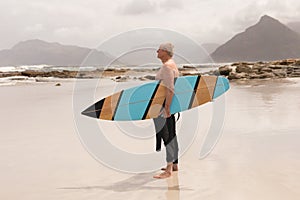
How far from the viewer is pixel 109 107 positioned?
5.36 meters

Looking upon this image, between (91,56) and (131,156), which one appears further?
(131,156)

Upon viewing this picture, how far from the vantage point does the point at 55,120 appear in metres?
9.41

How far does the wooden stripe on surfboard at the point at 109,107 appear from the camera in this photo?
17.5 ft

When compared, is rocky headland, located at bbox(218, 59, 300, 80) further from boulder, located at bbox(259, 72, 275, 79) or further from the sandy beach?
the sandy beach

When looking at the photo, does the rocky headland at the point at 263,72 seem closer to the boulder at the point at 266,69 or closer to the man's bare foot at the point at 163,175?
the boulder at the point at 266,69

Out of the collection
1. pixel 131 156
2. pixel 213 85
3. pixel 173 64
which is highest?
pixel 173 64

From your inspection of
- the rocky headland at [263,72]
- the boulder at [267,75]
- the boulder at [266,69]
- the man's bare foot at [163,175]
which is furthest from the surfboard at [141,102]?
the boulder at [266,69]

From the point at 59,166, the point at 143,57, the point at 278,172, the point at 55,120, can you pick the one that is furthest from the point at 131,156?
the point at 55,120

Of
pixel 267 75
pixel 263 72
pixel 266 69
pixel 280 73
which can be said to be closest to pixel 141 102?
pixel 267 75

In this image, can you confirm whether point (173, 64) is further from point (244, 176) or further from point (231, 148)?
point (231, 148)

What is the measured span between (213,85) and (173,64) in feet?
6.80

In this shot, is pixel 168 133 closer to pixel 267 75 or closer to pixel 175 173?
pixel 175 173

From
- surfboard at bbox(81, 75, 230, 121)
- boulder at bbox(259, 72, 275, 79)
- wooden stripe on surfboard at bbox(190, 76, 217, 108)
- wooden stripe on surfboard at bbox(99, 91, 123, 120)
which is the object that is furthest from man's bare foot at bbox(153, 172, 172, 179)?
boulder at bbox(259, 72, 275, 79)

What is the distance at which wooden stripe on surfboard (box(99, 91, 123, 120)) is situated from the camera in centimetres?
533
